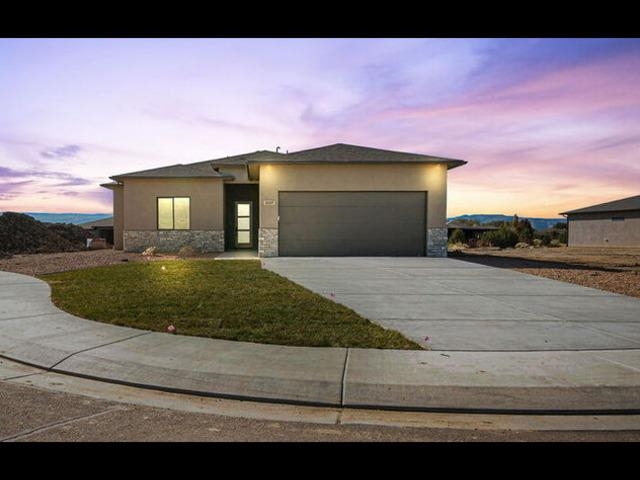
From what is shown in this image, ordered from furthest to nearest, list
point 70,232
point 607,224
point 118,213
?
point 607,224
point 70,232
point 118,213

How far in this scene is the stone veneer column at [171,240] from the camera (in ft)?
71.8

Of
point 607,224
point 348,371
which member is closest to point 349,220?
point 348,371

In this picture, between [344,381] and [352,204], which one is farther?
[352,204]

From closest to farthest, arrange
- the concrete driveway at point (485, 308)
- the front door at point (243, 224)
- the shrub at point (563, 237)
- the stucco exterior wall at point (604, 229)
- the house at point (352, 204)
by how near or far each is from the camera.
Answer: the concrete driveway at point (485, 308)
the house at point (352, 204)
the front door at point (243, 224)
the stucco exterior wall at point (604, 229)
the shrub at point (563, 237)

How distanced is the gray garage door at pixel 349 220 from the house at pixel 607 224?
2735 cm

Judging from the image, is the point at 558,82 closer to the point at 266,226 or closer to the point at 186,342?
the point at 186,342

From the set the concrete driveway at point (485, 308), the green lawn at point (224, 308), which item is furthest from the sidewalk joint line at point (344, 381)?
the concrete driveway at point (485, 308)

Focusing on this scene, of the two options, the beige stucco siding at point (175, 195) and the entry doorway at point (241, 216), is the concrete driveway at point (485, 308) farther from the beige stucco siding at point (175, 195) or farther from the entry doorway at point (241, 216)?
the entry doorway at point (241, 216)

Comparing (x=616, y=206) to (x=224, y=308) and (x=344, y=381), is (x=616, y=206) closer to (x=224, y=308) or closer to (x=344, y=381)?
(x=224, y=308)

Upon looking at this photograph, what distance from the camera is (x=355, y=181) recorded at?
63.4 ft

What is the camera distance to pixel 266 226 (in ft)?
63.0

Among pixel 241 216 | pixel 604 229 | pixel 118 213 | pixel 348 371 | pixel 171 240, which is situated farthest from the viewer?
pixel 604 229

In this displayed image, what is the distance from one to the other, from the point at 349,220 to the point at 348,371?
15318mm

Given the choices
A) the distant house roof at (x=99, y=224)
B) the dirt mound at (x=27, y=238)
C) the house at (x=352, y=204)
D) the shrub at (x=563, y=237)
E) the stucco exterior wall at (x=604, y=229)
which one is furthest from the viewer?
the shrub at (x=563, y=237)
